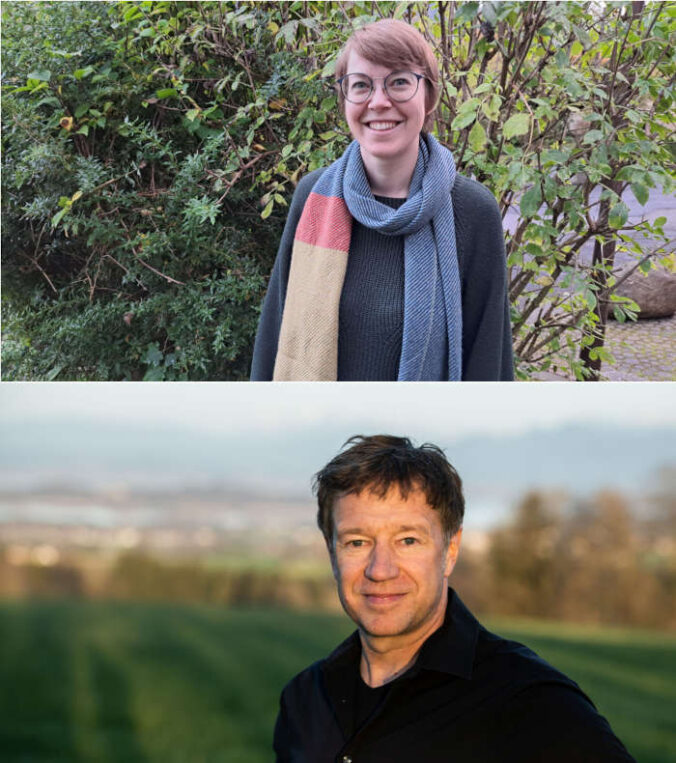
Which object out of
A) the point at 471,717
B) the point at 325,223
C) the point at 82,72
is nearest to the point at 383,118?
the point at 325,223

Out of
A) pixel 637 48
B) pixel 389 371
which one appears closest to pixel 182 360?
pixel 389 371

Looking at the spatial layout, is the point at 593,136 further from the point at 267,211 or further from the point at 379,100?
the point at 379,100

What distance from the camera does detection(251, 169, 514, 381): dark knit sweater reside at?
2359 mm

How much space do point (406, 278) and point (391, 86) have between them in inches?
18.2

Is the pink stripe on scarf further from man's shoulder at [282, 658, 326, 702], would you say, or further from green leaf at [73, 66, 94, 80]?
green leaf at [73, 66, 94, 80]

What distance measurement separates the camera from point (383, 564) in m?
1.83

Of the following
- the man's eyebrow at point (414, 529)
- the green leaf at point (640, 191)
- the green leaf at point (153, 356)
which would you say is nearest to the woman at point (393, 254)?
the man's eyebrow at point (414, 529)

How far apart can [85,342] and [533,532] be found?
2.47 m

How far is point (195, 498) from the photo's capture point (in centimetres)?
210

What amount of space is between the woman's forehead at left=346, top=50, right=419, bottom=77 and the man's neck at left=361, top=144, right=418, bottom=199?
0.18 meters

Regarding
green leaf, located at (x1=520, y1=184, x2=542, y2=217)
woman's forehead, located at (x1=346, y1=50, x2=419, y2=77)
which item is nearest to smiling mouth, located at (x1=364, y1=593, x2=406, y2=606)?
woman's forehead, located at (x1=346, y1=50, x2=419, y2=77)

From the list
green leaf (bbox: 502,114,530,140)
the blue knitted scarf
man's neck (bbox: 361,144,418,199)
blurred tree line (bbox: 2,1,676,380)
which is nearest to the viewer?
the blue knitted scarf

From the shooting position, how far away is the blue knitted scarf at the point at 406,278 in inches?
91.4

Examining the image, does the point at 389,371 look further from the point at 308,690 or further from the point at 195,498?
the point at 308,690
